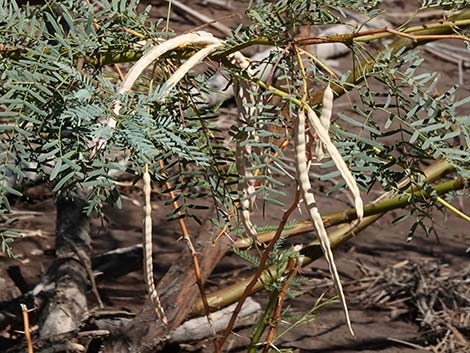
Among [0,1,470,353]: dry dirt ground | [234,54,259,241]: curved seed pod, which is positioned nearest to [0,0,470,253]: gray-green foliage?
[234,54,259,241]: curved seed pod

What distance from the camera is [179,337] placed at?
8.91 feet

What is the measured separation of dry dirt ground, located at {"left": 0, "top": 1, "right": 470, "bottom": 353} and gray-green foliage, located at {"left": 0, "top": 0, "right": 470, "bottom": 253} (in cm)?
148

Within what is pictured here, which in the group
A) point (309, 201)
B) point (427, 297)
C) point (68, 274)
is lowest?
point (427, 297)

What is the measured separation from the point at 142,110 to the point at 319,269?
8.08 ft

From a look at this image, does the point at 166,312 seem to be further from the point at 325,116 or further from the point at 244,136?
the point at 325,116

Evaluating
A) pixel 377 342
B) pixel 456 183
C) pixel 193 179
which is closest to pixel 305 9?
pixel 193 179

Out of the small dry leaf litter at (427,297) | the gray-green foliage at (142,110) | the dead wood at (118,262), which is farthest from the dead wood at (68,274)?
the gray-green foliage at (142,110)

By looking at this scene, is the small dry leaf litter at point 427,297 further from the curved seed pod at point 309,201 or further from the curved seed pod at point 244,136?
the curved seed pod at point 309,201

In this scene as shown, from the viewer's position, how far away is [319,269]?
134 inches

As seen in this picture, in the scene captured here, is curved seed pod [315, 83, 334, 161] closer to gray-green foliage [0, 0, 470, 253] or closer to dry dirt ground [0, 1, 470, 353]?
gray-green foliage [0, 0, 470, 253]

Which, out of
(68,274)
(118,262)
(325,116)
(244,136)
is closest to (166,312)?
(68,274)

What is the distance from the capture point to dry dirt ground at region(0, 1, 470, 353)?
2.96 m

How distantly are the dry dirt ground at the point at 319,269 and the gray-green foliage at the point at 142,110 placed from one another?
148 centimetres

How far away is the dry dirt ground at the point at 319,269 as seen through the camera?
2.96m
